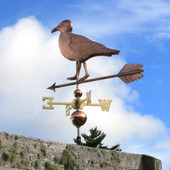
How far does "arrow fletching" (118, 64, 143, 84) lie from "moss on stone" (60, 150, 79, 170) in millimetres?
1792

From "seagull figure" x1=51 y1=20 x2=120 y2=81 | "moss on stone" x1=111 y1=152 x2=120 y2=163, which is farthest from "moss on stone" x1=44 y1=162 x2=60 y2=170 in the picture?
"seagull figure" x1=51 y1=20 x2=120 y2=81

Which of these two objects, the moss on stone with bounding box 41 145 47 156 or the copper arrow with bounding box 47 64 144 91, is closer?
the moss on stone with bounding box 41 145 47 156

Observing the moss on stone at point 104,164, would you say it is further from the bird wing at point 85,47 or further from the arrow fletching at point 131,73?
the bird wing at point 85,47

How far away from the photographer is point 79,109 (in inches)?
221

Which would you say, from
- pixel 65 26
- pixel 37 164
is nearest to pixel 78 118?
pixel 37 164

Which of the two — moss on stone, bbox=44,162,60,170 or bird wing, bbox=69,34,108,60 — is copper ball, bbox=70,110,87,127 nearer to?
bird wing, bbox=69,34,108,60

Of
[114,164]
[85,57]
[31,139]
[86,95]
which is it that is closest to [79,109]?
[86,95]

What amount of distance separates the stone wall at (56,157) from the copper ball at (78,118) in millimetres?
918

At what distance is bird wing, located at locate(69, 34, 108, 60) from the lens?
18.9 feet

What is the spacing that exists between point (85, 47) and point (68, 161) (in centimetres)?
216

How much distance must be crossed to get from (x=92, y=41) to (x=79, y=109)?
108 cm

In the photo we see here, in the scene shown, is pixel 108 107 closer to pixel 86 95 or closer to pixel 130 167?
pixel 86 95

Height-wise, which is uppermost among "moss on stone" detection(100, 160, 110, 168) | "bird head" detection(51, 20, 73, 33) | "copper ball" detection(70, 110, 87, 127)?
"bird head" detection(51, 20, 73, 33)

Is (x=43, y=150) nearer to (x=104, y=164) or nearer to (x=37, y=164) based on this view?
(x=37, y=164)
